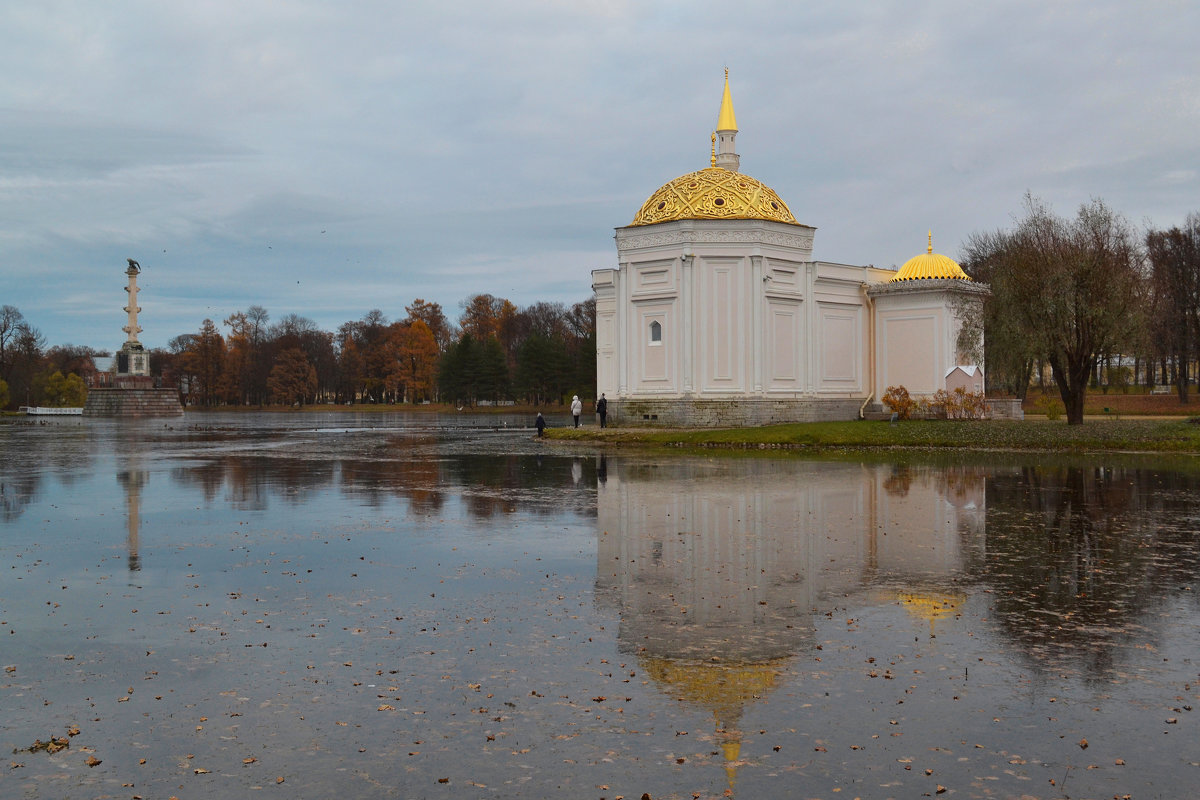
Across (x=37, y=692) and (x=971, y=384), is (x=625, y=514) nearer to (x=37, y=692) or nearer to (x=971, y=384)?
(x=37, y=692)

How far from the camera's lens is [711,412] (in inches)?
1716

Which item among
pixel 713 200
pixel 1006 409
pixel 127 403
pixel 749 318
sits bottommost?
pixel 1006 409

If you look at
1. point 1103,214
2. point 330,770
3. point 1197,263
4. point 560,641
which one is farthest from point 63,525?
point 1197,263

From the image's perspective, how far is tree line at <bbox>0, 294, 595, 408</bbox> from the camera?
95.0 metres

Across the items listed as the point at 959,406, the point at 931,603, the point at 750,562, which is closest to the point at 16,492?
the point at 750,562

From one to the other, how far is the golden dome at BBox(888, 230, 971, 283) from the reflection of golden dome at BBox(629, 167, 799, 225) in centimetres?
733

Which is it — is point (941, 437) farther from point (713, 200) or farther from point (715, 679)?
point (715, 679)

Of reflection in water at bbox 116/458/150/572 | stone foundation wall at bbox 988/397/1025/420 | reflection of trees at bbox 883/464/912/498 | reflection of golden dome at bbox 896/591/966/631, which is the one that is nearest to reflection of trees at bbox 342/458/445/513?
reflection in water at bbox 116/458/150/572

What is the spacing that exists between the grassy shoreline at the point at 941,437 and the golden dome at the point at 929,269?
14.0 m

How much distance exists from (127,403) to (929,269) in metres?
72.1

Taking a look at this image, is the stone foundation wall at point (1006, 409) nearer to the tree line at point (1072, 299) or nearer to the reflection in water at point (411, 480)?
the tree line at point (1072, 299)

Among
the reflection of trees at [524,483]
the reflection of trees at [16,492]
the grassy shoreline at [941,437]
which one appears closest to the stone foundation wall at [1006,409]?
the grassy shoreline at [941,437]

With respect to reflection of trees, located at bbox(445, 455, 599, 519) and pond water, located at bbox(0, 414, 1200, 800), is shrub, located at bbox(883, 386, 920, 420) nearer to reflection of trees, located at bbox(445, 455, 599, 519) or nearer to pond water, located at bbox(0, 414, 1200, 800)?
reflection of trees, located at bbox(445, 455, 599, 519)

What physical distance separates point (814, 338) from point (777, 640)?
40.2 m
